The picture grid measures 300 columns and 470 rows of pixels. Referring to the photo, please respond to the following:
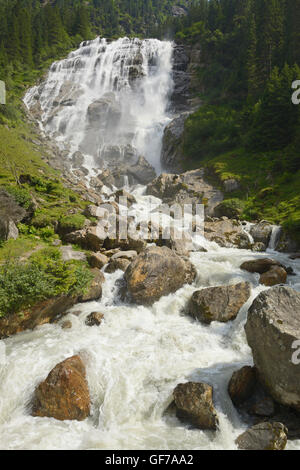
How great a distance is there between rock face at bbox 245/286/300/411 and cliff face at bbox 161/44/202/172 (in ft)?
133

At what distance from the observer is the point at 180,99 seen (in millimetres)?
62750

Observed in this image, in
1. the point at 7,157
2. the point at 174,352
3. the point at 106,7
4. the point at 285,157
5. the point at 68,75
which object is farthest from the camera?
the point at 106,7

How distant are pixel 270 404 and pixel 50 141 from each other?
5092cm

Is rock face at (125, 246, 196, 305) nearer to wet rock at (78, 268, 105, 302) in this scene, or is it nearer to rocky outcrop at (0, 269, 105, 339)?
wet rock at (78, 268, 105, 302)

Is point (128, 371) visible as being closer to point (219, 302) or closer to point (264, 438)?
point (264, 438)

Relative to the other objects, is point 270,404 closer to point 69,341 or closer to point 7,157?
point 69,341

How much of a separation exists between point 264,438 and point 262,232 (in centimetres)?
1823

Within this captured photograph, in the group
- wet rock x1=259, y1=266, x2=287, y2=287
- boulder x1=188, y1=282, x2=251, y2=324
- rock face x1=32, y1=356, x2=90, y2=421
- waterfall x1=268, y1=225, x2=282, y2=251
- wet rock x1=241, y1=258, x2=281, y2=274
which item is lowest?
rock face x1=32, y1=356, x2=90, y2=421

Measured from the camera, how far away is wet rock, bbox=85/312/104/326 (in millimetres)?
12102

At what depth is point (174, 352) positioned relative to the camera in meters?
10.4

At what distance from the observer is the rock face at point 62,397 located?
792 cm

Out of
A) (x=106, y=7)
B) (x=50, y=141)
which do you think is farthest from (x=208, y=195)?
(x=106, y=7)

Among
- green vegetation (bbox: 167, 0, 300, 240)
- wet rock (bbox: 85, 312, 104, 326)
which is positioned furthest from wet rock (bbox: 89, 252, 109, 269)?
green vegetation (bbox: 167, 0, 300, 240)

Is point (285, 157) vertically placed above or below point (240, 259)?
above
